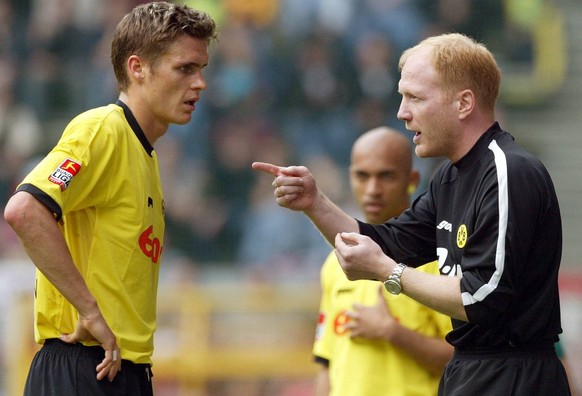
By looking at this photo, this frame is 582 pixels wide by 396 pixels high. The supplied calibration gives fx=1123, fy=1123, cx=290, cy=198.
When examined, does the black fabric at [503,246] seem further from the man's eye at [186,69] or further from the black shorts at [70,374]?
the black shorts at [70,374]

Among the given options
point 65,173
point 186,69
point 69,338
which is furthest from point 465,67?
point 69,338

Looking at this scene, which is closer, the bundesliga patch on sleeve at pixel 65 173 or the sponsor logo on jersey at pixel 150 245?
the bundesliga patch on sleeve at pixel 65 173

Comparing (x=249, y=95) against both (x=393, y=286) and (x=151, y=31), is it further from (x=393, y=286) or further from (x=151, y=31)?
(x=393, y=286)

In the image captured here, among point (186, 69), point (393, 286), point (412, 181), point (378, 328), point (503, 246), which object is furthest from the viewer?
point (412, 181)

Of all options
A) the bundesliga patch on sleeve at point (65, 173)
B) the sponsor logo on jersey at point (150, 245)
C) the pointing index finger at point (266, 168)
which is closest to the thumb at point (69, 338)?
the sponsor logo on jersey at point (150, 245)

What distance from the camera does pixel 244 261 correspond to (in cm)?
1219

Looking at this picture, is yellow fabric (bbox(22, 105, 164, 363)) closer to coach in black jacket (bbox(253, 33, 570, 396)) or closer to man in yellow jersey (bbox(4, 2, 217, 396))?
man in yellow jersey (bbox(4, 2, 217, 396))

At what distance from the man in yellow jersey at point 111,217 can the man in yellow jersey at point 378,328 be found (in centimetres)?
115

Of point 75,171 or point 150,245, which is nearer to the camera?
point 75,171

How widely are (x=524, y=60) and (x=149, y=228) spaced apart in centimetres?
941

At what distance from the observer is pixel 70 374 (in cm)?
429

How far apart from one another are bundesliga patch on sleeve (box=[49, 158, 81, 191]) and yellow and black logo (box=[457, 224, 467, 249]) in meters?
1.44

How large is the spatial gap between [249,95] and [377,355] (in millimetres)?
8000

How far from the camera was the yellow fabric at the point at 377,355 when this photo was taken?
17.3 ft
